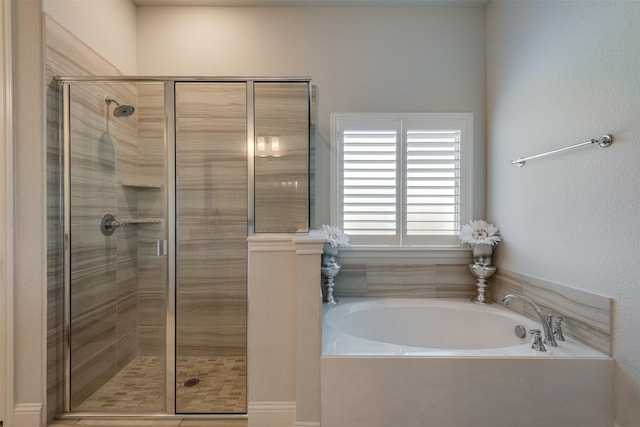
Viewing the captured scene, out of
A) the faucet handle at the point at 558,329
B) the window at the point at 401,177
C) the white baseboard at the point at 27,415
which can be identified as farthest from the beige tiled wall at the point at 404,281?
the white baseboard at the point at 27,415

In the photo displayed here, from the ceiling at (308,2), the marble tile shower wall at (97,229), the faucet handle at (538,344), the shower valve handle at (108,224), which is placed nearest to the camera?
the faucet handle at (538,344)

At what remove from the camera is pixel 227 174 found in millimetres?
1958

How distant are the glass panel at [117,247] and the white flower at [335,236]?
1.05m

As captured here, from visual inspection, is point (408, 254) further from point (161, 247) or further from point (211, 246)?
point (161, 247)

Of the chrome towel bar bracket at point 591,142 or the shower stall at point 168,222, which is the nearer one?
the chrome towel bar bracket at point 591,142

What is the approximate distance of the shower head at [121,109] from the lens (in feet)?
6.33

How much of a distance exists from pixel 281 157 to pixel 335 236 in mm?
Answer: 699

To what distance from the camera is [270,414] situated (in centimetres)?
166

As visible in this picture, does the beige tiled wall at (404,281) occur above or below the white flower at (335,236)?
below

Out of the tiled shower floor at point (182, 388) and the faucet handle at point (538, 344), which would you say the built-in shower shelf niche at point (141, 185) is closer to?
the tiled shower floor at point (182, 388)

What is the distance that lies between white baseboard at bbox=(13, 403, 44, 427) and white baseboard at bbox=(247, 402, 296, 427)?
1122mm

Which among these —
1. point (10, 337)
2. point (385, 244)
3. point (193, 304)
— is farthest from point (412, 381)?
point (10, 337)

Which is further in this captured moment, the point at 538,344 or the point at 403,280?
the point at 403,280

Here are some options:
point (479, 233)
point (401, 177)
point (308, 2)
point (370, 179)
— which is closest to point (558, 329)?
point (479, 233)
